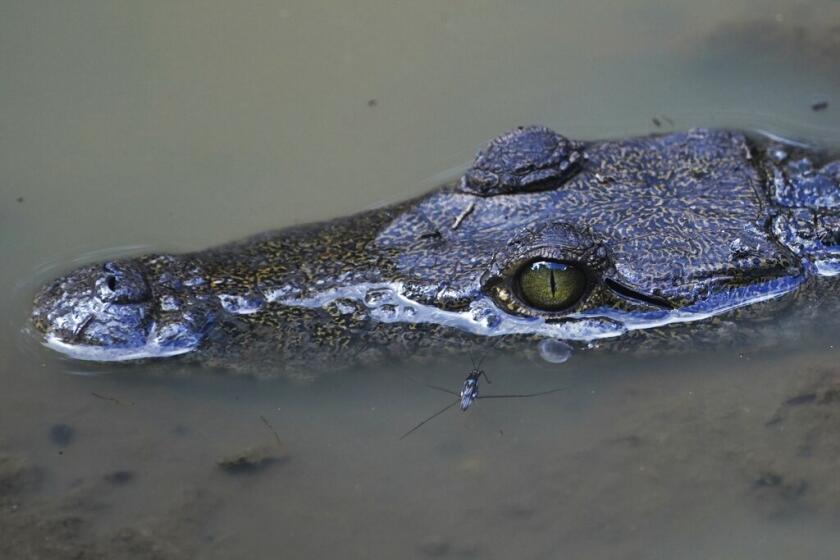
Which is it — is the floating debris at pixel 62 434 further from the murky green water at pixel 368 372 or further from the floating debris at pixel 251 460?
the floating debris at pixel 251 460

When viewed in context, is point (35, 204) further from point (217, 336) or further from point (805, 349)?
point (805, 349)

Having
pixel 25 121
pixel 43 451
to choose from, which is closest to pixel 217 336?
pixel 43 451

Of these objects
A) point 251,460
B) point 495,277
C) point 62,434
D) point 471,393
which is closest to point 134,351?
point 62,434

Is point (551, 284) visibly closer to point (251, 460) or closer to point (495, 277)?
point (495, 277)

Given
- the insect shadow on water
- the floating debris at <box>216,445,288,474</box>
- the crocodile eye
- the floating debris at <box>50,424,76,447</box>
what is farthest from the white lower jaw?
the crocodile eye

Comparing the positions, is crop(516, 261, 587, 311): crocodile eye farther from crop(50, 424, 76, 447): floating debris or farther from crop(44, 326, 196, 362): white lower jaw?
crop(50, 424, 76, 447): floating debris

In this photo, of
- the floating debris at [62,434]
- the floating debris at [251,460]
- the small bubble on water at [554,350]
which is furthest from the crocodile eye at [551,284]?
the floating debris at [62,434]
